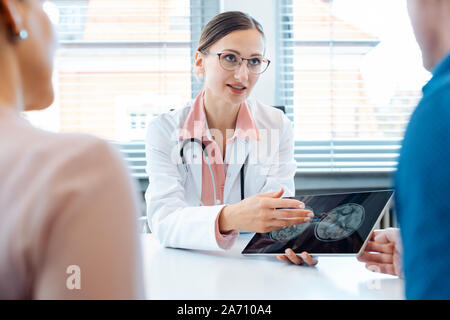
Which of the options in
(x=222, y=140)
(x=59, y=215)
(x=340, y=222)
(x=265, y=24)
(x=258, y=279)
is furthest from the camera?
(x=265, y=24)

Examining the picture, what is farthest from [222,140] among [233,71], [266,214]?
[266,214]

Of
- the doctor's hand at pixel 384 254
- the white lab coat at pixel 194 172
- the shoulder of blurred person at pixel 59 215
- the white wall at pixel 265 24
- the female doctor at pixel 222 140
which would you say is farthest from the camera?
the white wall at pixel 265 24

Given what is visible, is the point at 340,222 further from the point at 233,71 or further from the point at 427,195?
the point at 233,71

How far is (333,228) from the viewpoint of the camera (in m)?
1.02

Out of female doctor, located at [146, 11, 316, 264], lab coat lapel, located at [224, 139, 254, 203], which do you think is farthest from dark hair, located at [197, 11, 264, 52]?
lab coat lapel, located at [224, 139, 254, 203]

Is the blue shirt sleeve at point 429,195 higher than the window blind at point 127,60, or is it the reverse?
the window blind at point 127,60

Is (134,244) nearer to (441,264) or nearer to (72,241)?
(72,241)

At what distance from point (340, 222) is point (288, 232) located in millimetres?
148

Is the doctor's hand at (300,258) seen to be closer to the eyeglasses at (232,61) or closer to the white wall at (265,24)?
the eyeglasses at (232,61)

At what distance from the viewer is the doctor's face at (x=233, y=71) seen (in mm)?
1569

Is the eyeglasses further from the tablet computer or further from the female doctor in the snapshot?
the tablet computer

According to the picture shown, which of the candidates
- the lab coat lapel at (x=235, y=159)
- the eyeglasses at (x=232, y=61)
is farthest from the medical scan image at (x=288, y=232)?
the eyeglasses at (x=232, y=61)
